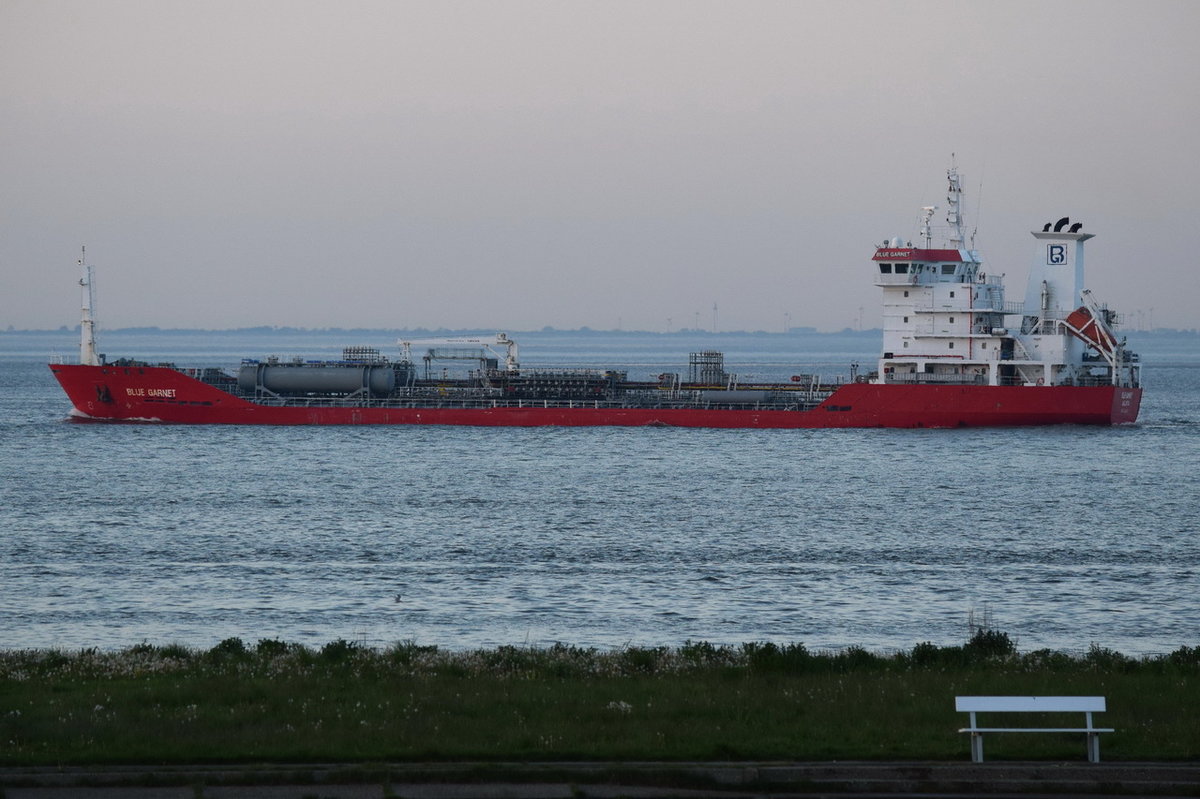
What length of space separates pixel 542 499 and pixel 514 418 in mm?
23777

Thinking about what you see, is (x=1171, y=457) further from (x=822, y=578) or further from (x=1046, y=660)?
(x=1046, y=660)

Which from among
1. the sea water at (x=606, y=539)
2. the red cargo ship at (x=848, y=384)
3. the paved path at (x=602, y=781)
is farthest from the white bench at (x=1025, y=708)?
the red cargo ship at (x=848, y=384)

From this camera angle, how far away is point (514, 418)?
65562 millimetres

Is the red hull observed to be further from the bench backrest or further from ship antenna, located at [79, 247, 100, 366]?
the bench backrest

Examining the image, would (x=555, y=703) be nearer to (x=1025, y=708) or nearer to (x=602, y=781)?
(x=602, y=781)

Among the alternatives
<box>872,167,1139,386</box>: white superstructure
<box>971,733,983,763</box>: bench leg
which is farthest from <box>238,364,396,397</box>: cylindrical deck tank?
<box>971,733,983,763</box>: bench leg

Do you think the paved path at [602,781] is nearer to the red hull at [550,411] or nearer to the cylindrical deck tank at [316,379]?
the red hull at [550,411]

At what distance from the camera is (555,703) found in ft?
49.0

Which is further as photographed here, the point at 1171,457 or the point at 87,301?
the point at 87,301

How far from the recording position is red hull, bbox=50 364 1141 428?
59.3 m

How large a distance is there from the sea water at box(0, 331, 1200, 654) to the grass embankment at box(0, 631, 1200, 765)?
166 inches

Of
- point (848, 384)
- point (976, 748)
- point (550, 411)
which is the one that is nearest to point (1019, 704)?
point (976, 748)

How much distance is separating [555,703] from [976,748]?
4.58 m

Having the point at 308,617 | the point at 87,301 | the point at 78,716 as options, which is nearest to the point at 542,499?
the point at 308,617
